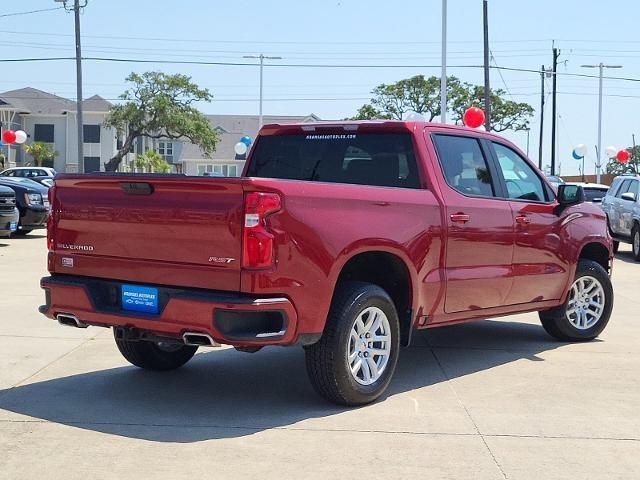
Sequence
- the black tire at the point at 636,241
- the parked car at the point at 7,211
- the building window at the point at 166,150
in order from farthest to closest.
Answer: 1. the building window at the point at 166,150
2. the black tire at the point at 636,241
3. the parked car at the point at 7,211

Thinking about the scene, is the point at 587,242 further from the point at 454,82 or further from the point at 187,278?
the point at 454,82

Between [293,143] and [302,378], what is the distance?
1.88 meters

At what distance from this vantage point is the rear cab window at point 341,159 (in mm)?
6793

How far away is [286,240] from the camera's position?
5.35 metres

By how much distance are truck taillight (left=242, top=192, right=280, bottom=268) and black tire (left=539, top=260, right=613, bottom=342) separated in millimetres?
4097

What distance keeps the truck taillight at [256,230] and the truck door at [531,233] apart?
2911 millimetres

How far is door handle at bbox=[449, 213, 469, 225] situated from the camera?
6.69 metres

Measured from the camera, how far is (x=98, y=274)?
5.92 meters

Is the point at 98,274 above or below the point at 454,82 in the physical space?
below

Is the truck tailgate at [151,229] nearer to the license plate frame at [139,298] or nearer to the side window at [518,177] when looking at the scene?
the license plate frame at [139,298]

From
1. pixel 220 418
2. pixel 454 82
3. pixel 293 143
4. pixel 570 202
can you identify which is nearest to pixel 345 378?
pixel 220 418

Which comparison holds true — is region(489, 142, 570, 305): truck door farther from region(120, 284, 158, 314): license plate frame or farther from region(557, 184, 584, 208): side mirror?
region(120, 284, 158, 314): license plate frame

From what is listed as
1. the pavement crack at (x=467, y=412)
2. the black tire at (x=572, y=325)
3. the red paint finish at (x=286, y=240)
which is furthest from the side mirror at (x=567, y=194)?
the pavement crack at (x=467, y=412)

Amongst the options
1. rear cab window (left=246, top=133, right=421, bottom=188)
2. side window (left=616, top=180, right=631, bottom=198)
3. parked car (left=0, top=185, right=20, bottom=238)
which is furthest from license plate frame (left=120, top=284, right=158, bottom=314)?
side window (left=616, top=180, right=631, bottom=198)
